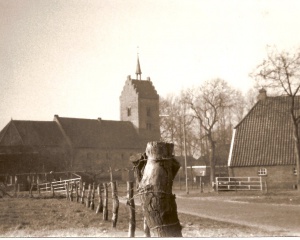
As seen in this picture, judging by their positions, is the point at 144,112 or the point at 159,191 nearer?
the point at 159,191

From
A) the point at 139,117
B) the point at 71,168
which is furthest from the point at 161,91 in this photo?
the point at 71,168

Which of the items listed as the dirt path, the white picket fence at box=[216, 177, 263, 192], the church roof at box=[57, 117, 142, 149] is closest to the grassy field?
the dirt path

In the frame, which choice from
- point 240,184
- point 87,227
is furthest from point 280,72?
point 240,184

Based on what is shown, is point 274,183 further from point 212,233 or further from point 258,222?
point 212,233

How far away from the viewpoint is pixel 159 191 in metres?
4.54

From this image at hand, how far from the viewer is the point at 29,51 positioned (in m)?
7.84

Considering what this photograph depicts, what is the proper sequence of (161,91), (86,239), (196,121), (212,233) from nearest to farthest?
1. (86,239)
2. (212,233)
3. (161,91)
4. (196,121)

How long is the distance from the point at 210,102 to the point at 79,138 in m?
7.80

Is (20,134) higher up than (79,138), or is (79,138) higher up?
(79,138)

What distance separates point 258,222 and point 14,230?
4268 mm

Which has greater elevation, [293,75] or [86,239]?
[293,75]

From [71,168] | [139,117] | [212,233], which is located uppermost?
[139,117]

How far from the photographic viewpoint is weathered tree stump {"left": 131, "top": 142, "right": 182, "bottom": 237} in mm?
4512

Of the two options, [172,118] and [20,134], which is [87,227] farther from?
[172,118]
